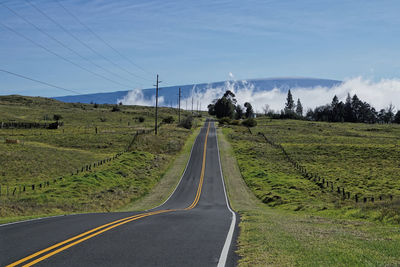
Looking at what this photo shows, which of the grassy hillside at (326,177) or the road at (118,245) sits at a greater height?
the road at (118,245)

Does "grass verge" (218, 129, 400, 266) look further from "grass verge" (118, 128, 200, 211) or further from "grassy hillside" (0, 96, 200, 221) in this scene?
"grass verge" (118, 128, 200, 211)

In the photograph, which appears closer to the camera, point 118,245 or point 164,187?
point 118,245

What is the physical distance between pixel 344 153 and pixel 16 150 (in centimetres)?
5995

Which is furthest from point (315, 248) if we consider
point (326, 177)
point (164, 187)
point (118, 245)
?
point (326, 177)

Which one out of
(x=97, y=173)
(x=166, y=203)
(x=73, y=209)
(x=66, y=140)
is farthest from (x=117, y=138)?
(x=73, y=209)

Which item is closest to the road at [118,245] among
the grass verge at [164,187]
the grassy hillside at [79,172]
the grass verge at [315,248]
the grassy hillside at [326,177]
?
the grass verge at [315,248]

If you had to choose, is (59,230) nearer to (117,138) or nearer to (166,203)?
(166,203)

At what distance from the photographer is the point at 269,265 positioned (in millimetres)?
7973

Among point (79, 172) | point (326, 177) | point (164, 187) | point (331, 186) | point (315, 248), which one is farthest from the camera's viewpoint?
point (326, 177)

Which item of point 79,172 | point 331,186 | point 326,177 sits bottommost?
point 326,177

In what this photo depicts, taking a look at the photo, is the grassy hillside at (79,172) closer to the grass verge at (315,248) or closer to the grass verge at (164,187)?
the grass verge at (164,187)

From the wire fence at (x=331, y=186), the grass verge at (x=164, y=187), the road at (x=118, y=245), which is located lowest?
the grass verge at (x=164, y=187)

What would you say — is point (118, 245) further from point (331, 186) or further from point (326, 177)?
point (326, 177)

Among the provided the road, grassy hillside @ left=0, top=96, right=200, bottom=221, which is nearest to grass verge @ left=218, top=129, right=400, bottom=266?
the road
